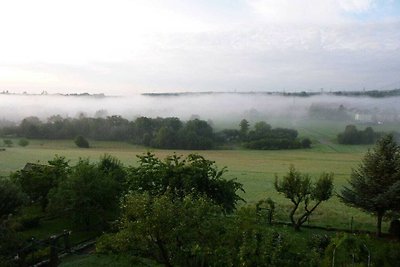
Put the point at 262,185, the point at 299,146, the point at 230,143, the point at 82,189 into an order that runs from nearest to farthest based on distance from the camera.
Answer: the point at 82,189 < the point at 262,185 < the point at 299,146 < the point at 230,143

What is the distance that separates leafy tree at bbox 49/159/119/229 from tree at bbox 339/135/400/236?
19251 mm

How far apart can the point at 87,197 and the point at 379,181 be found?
73.7 ft

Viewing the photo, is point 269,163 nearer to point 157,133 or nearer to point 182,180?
point 157,133

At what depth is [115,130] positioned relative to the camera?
11500 centimetres

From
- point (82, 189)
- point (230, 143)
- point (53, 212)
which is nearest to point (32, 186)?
point (53, 212)

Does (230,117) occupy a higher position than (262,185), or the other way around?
Answer: (230,117)

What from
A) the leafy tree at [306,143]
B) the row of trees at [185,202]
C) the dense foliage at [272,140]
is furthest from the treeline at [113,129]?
the row of trees at [185,202]

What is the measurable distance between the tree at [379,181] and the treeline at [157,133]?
70130 millimetres

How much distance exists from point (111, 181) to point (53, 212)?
6.20 meters

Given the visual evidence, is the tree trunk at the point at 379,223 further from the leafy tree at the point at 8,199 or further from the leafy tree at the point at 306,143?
the leafy tree at the point at 306,143

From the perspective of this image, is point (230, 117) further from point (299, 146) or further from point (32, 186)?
point (32, 186)

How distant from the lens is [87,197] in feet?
105

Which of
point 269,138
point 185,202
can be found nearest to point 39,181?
point 185,202

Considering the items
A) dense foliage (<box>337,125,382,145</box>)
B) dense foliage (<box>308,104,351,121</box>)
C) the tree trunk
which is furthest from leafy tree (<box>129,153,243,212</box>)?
dense foliage (<box>308,104,351,121</box>)
